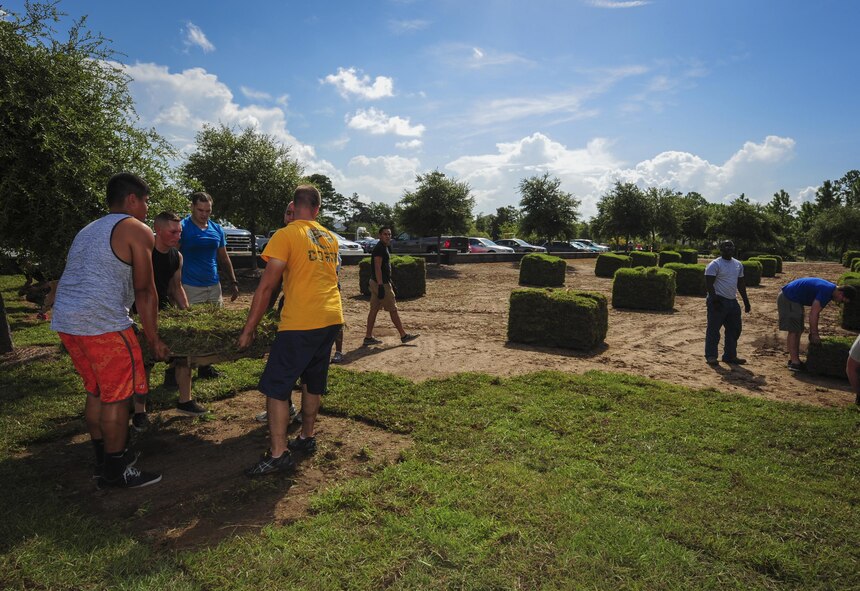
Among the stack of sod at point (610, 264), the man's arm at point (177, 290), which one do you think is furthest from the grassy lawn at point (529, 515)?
the stack of sod at point (610, 264)

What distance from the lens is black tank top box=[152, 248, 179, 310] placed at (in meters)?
4.98

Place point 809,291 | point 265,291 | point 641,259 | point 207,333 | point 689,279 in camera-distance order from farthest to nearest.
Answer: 1. point 641,259
2. point 689,279
3. point 809,291
4. point 207,333
5. point 265,291

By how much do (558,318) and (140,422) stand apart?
629 cm

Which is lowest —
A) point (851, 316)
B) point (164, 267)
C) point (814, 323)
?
point (851, 316)

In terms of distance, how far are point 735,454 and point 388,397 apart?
333 centimetres

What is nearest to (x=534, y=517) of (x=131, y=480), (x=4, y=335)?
(x=131, y=480)

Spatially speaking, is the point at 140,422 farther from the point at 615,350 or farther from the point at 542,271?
the point at 542,271

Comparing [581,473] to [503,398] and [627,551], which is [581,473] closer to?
[627,551]

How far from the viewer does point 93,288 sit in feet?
11.1

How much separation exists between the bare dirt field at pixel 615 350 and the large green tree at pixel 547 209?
57.6 ft

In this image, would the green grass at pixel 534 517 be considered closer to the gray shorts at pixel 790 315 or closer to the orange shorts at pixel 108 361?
the orange shorts at pixel 108 361

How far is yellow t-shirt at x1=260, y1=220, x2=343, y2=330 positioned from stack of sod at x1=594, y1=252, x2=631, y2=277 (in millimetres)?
21337

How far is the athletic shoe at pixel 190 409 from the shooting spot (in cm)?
491

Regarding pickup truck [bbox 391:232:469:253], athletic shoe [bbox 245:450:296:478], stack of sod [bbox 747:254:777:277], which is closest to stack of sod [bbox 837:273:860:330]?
athletic shoe [bbox 245:450:296:478]
